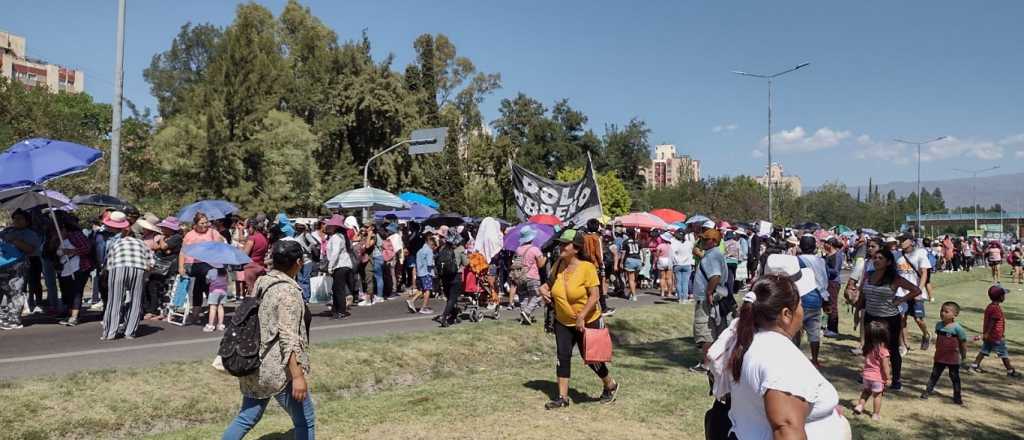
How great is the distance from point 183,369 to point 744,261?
46.6 feet

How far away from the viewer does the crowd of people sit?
10.3 feet

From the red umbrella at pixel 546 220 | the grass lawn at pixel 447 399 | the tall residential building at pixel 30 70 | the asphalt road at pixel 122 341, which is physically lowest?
the grass lawn at pixel 447 399

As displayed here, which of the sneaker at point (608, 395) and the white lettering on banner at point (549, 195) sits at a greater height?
the white lettering on banner at point (549, 195)

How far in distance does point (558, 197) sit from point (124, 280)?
440 inches

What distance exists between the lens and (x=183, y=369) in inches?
308

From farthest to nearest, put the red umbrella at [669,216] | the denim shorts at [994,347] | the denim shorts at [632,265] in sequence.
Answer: the red umbrella at [669,216] → the denim shorts at [632,265] → the denim shorts at [994,347]

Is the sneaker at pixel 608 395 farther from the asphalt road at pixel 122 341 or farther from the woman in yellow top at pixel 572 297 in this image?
the asphalt road at pixel 122 341

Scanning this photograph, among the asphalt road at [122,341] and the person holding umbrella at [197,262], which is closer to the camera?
the asphalt road at [122,341]

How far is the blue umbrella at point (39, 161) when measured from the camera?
1045 cm

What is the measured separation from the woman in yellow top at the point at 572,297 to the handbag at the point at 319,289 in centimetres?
919

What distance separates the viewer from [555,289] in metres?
6.95

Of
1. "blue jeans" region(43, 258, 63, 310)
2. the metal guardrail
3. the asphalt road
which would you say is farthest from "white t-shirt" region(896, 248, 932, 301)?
the metal guardrail

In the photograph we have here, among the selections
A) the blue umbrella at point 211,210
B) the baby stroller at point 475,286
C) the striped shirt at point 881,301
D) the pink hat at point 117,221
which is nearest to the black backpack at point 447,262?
the baby stroller at point 475,286

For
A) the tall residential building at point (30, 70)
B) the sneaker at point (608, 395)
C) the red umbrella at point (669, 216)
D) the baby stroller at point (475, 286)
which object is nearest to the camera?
the sneaker at point (608, 395)
